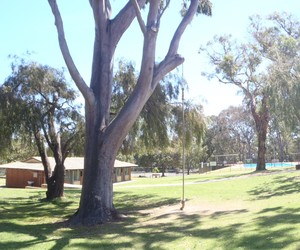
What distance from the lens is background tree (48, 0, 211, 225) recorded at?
12766 mm

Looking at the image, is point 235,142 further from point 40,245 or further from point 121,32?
point 40,245

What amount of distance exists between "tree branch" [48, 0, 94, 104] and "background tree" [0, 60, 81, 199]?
723 centimetres

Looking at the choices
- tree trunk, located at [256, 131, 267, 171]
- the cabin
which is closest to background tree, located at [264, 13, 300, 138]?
tree trunk, located at [256, 131, 267, 171]

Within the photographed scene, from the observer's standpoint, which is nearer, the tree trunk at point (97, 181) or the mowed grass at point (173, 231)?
the mowed grass at point (173, 231)

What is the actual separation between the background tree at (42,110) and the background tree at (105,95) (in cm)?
658

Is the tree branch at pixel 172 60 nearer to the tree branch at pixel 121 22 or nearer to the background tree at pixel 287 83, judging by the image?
the tree branch at pixel 121 22

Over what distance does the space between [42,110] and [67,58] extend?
808 cm

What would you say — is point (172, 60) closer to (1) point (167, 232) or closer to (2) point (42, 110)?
(1) point (167, 232)

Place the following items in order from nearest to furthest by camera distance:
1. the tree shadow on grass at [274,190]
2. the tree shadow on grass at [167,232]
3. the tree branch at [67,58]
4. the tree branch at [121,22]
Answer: the tree shadow on grass at [167,232]
the tree branch at [67,58]
the tree branch at [121,22]
the tree shadow on grass at [274,190]

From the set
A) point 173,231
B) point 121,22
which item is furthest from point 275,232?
point 121,22

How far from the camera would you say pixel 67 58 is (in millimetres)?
12609

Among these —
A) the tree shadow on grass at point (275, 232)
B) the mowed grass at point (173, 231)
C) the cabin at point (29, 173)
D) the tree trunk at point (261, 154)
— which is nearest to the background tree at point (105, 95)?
the mowed grass at point (173, 231)

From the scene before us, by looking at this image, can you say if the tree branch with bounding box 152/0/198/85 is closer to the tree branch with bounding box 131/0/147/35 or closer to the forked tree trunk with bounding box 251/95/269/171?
the tree branch with bounding box 131/0/147/35

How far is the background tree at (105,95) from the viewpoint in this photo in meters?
12.8
